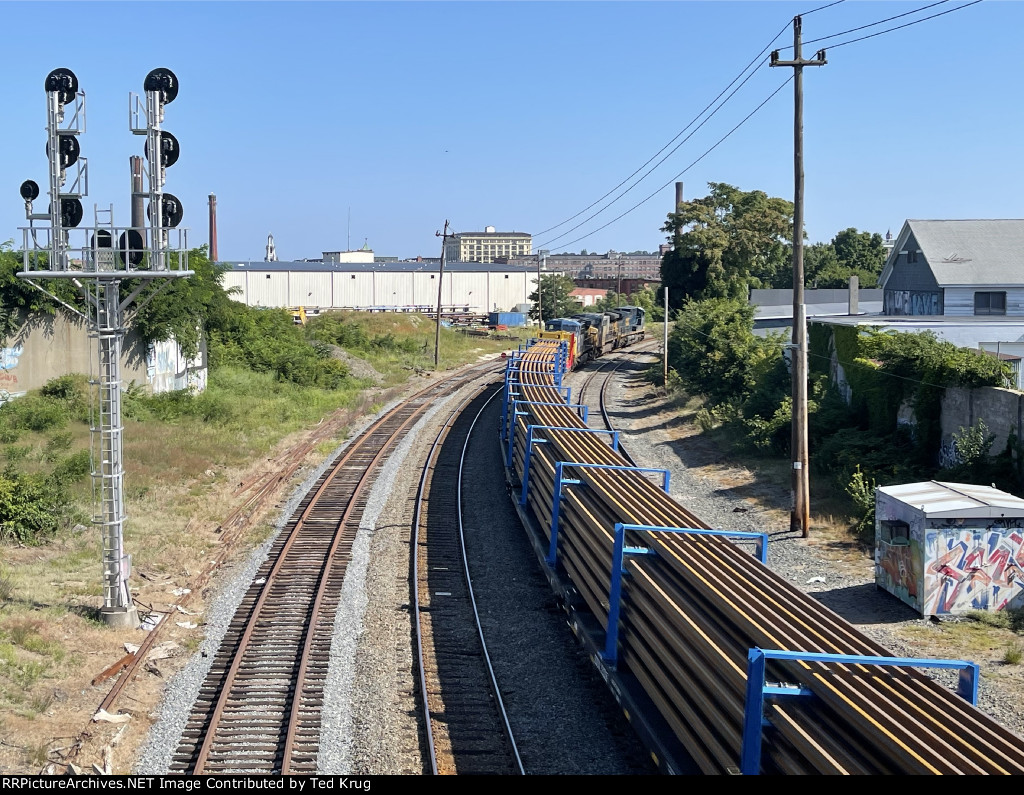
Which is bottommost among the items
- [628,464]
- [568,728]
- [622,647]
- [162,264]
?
[568,728]

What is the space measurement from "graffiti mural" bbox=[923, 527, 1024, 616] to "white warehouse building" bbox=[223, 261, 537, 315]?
→ 3685 inches

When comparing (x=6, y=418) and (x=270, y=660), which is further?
(x=6, y=418)

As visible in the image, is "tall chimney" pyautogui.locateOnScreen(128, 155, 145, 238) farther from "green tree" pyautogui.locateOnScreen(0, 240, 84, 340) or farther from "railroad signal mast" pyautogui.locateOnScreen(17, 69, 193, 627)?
"green tree" pyautogui.locateOnScreen(0, 240, 84, 340)

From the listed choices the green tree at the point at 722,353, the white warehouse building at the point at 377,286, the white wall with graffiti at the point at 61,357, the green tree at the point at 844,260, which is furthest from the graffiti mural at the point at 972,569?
the white warehouse building at the point at 377,286

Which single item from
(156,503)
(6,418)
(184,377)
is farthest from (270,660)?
(184,377)

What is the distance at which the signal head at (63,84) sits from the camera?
1352 centimetres

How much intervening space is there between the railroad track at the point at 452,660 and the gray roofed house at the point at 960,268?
2043 cm

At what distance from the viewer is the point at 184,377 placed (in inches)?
1401

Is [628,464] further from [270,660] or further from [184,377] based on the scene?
[184,377]

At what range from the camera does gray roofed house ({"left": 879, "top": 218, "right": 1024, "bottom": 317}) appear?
107 feet

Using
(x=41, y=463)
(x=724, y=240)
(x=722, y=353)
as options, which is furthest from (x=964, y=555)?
(x=724, y=240)

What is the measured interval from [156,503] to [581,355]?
111ft

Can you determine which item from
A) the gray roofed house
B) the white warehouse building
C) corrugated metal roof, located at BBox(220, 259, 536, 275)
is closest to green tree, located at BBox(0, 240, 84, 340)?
the gray roofed house

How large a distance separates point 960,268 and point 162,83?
28.1 m
